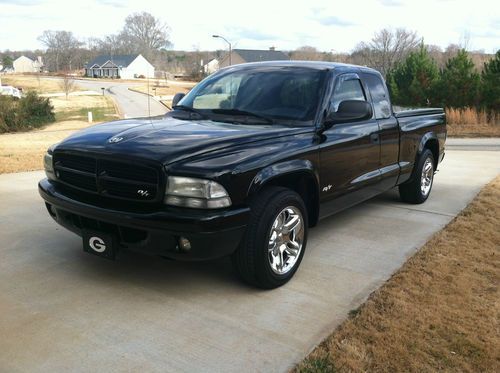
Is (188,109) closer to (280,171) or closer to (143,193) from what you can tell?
(280,171)

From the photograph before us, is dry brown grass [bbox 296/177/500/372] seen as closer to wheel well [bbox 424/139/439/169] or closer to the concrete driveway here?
the concrete driveway

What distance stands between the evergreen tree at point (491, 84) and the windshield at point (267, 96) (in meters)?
18.7

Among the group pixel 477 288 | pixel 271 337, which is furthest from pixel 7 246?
pixel 477 288

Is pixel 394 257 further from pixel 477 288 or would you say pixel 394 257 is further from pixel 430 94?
pixel 430 94

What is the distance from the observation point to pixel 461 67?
21438mm

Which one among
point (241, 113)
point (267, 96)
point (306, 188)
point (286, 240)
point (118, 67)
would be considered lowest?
point (286, 240)

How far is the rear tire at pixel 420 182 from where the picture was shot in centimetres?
644

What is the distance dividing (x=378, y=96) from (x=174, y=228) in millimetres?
3235

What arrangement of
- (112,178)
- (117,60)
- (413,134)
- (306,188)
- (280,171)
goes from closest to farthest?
(112,178)
(280,171)
(306,188)
(413,134)
(117,60)

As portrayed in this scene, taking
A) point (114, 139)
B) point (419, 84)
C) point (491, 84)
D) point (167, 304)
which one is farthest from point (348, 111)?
point (419, 84)

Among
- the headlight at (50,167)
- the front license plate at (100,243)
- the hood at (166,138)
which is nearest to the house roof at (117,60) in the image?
the headlight at (50,167)

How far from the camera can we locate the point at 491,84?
20.7 meters

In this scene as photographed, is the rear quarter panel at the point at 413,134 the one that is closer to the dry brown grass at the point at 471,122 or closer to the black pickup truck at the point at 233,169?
the black pickup truck at the point at 233,169

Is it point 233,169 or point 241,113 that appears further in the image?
point 241,113
